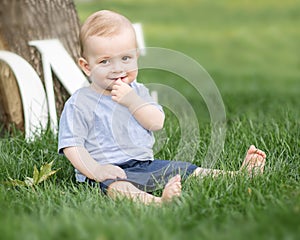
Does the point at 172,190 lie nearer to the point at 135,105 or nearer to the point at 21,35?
the point at 135,105

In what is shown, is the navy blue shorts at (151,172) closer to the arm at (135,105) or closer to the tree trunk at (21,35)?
the arm at (135,105)

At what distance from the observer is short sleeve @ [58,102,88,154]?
3.47 metres

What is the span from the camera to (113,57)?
3.47 meters

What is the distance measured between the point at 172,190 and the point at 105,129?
62 cm

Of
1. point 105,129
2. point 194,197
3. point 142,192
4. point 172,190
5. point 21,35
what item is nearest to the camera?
point 194,197

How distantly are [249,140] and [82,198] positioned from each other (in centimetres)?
128

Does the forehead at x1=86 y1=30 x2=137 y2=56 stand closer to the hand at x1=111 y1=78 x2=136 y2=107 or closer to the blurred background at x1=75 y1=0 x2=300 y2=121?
the hand at x1=111 y1=78 x2=136 y2=107

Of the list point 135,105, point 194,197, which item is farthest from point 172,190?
point 135,105

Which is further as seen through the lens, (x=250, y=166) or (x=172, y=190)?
(x=250, y=166)

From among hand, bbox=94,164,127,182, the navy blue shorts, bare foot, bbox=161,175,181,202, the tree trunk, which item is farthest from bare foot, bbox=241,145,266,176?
the tree trunk

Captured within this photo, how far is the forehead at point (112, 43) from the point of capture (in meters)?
3.46

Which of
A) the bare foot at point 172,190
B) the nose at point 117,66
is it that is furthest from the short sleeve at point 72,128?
the bare foot at point 172,190

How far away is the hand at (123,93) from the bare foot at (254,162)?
0.63 meters

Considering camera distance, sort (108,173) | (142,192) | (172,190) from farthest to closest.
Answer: (108,173), (142,192), (172,190)
